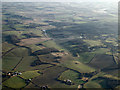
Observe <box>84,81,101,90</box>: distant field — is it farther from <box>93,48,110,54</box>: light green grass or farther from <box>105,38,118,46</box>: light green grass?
<box>105,38,118,46</box>: light green grass

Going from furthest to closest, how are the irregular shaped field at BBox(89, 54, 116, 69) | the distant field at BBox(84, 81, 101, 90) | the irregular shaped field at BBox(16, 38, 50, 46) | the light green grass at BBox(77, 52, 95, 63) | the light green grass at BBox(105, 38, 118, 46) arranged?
the irregular shaped field at BBox(16, 38, 50, 46), the light green grass at BBox(105, 38, 118, 46), the light green grass at BBox(77, 52, 95, 63), the irregular shaped field at BBox(89, 54, 116, 69), the distant field at BBox(84, 81, 101, 90)

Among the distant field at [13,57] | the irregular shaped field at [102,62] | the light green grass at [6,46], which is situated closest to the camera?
the irregular shaped field at [102,62]

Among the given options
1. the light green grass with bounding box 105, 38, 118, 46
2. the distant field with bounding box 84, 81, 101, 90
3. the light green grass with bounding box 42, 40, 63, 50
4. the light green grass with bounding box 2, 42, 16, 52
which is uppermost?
the light green grass with bounding box 2, 42, 16, 52

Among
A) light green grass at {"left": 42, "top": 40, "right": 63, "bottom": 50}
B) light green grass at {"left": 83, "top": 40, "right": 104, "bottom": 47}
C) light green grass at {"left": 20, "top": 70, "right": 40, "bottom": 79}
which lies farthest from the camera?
light green grass at {"left": 83, "top": 40, "right": 104, "bottom": 47}

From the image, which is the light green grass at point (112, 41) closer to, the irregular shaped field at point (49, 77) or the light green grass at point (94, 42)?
the light green grass at point (94, 42)

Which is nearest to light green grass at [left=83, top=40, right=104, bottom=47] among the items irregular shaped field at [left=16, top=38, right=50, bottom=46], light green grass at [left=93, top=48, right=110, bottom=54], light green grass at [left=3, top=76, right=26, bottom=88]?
light green grass at [left=93, top=48, right=110, bottom=54]

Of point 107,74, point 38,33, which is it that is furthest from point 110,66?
point 38,33

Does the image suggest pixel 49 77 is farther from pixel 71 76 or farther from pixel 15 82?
pixel 15 82

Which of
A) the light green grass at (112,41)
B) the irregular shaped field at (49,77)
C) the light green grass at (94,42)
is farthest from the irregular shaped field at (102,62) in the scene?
the light green grass at (112,41)
